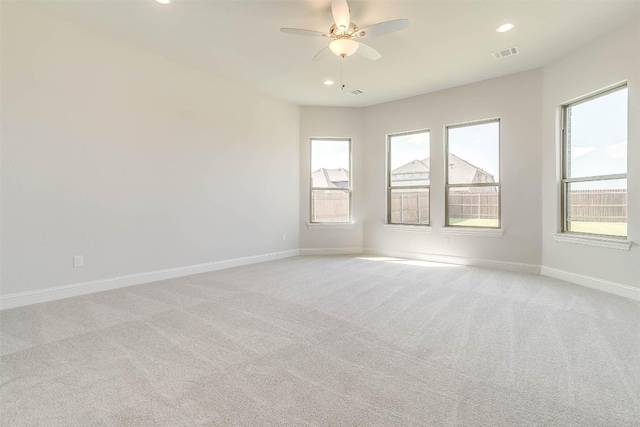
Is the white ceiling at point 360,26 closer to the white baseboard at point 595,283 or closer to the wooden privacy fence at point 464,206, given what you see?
the wooden privacy fence at point 464,206

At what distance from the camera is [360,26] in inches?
139

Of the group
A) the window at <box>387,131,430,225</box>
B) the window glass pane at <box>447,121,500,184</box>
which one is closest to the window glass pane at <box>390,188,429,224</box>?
the window at <box>387,131,430,225</box>

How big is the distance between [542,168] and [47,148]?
6.30m

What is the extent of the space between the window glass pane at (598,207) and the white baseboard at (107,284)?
4852 mm

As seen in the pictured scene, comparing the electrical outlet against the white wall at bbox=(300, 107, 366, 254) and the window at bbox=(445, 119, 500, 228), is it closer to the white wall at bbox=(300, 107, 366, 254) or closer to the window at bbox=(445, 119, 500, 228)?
the white wall at bbox=(300, 107, 366, 254)

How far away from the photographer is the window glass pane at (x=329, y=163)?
658 cm

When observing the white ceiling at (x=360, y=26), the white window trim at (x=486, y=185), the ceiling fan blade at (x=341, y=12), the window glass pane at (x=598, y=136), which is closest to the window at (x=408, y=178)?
the white window trim at (x=486, y=185)

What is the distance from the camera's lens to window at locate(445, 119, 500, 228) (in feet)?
17.1

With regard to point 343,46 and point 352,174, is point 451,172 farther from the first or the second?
point 343,46

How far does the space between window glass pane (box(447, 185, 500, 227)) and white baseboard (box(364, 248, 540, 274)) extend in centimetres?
60

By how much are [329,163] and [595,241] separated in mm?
4419

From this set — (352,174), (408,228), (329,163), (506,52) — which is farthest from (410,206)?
(506,52)

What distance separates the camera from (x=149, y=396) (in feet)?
5.62

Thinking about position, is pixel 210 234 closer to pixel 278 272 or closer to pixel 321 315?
pixel 278 272
